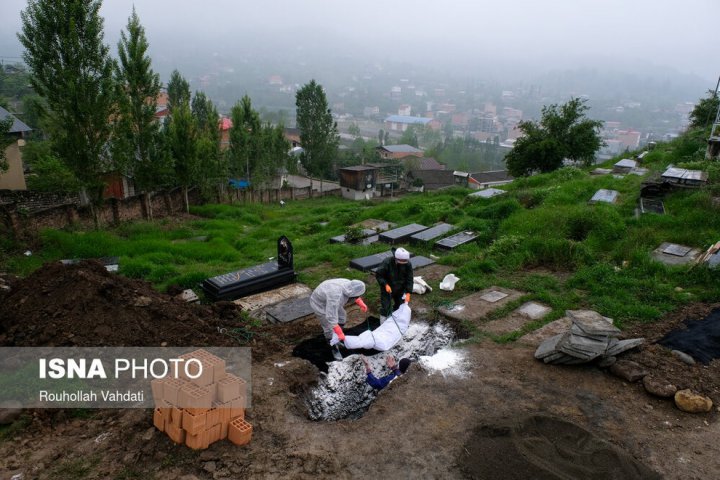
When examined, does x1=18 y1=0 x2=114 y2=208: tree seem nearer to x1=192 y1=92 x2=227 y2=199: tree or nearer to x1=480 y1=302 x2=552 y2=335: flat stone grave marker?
x1=192 y1=92 x2=227 y2=199: tree

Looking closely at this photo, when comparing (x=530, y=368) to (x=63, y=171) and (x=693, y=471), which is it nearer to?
(x=693, y=471)

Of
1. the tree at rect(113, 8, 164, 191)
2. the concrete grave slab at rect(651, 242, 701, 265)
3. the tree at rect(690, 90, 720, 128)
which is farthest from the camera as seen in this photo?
the tree at rect(690, 90, 720, 128)

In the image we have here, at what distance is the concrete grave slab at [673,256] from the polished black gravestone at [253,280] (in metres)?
7.90

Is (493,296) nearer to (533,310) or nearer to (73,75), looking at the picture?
(533,310)

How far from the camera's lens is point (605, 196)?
13.7 meters

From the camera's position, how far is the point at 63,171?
12891 mm

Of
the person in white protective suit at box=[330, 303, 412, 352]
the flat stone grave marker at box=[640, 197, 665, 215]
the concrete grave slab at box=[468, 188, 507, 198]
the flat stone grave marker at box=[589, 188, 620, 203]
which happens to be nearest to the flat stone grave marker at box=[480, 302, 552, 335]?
the person in white protective suit at box=[330, 303, 412, 352]

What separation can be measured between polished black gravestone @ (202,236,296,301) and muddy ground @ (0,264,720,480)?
1.59 metres

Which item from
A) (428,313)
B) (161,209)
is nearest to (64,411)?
(428,313)

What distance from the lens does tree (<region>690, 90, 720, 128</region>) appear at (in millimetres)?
25234

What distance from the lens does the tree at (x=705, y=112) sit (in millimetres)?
25234

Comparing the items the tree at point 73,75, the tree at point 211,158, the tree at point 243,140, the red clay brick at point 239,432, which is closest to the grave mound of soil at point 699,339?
the red clay brick at point 239,432

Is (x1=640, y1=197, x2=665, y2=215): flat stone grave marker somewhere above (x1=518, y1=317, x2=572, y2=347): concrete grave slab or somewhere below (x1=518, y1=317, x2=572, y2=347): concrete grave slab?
above

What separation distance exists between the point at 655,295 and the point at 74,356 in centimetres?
931
